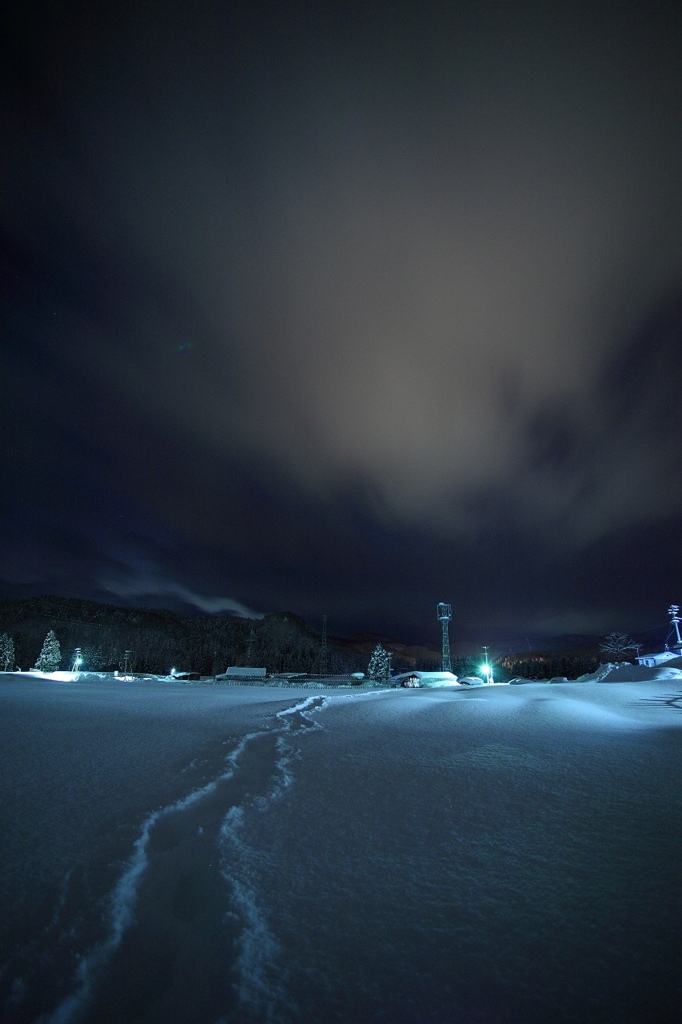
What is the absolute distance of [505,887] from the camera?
250cm

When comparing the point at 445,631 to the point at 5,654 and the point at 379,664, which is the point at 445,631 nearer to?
the point at 379,664

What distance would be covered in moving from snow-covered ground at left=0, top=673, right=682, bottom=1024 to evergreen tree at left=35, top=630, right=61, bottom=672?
83659 mm

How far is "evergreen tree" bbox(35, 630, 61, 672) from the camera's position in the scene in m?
71.6

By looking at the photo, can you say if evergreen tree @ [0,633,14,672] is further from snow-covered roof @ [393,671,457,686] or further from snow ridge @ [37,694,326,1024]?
snow ridge @ [37,694,326,1024]

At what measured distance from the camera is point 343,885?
2576 mm

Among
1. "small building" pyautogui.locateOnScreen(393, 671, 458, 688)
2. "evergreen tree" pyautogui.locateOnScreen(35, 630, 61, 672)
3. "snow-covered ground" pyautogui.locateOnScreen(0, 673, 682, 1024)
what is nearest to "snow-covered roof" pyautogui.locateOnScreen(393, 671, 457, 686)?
"small building" pyautogui.locateOnScreen(393, 671, 458, 688)

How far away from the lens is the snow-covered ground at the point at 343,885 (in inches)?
71.9

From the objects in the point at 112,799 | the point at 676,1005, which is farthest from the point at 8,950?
the point at 676,1005

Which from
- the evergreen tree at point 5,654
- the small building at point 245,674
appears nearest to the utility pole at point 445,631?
the small building at point 245,674

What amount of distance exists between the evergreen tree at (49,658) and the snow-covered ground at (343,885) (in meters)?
83.7

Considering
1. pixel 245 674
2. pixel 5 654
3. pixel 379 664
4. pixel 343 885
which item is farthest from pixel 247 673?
pixel 343 885

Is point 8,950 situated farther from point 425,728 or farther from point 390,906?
point 425,728

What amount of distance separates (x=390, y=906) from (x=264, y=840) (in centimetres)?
111

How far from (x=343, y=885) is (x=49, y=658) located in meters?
88.2
